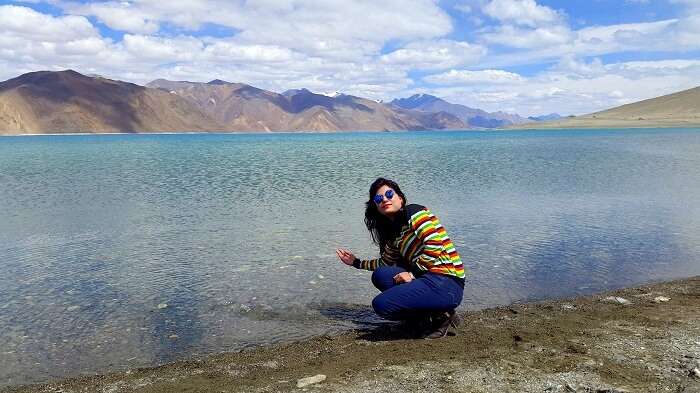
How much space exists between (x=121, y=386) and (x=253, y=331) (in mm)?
2912

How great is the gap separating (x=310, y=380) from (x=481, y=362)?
232cm

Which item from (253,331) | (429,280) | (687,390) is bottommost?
(253,331)

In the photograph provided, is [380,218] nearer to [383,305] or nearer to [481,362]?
[383,305]

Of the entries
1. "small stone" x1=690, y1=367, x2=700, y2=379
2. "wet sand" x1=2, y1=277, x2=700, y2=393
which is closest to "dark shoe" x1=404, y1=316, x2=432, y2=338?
"wet sand" x1=2, y1=277, x2=700, y2=393

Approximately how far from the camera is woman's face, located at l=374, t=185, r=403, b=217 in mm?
8250

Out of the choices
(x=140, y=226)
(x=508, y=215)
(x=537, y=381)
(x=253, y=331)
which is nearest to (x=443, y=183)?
(x=508, y=215)

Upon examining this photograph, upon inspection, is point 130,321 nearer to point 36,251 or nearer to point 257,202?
point 36,251

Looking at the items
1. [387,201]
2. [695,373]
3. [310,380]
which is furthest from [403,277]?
[695,373]

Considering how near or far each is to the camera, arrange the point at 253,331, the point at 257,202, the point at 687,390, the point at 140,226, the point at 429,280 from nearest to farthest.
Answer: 1. the point at 687,390
2. the point at 429,280
3. the point at 253,331
4. the point at 140,226
5. the point at 257,202

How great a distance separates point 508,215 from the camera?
75.5 feet

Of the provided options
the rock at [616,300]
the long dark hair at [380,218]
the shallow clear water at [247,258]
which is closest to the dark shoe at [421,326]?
the long dark hair at [380,218]

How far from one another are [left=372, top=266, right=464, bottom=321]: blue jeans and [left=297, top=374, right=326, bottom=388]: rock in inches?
67.8

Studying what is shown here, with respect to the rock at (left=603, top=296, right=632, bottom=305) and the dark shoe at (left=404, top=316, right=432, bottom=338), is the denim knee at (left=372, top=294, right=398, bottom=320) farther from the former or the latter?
the rock at (left=603, top=296, right=632, bottom=305)

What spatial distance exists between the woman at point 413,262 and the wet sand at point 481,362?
0.54 m
